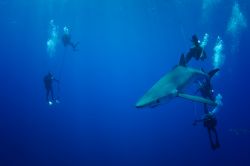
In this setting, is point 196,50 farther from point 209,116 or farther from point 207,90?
point 209,116

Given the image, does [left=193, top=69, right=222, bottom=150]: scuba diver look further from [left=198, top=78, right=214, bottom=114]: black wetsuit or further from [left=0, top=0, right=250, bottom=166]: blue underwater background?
[left=0, top=0, right=250, bottom=166]: blue underwater background

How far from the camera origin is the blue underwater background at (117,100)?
3462cm

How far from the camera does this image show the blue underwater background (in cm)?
3462

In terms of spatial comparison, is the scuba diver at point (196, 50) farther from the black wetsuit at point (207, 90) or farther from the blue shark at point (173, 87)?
the blue shark at point (173, 87)

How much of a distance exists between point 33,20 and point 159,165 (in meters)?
44.3

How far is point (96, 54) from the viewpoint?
10525cm

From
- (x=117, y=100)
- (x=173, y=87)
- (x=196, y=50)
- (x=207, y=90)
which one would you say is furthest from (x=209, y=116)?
(x=117, y=100)

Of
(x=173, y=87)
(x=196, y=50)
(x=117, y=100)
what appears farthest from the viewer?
(x=117, y=100)

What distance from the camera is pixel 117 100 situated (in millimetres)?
95250

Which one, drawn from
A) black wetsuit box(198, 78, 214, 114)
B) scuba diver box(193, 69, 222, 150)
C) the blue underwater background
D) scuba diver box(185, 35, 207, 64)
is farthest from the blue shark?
the blue underwater background

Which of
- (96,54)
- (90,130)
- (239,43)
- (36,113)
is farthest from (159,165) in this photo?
(96,54)

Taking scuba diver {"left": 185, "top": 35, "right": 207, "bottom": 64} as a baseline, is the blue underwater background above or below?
above

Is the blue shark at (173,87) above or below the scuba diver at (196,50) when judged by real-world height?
below

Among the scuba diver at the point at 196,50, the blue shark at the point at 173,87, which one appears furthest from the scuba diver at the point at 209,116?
the scuba diver at the point at 196,50
